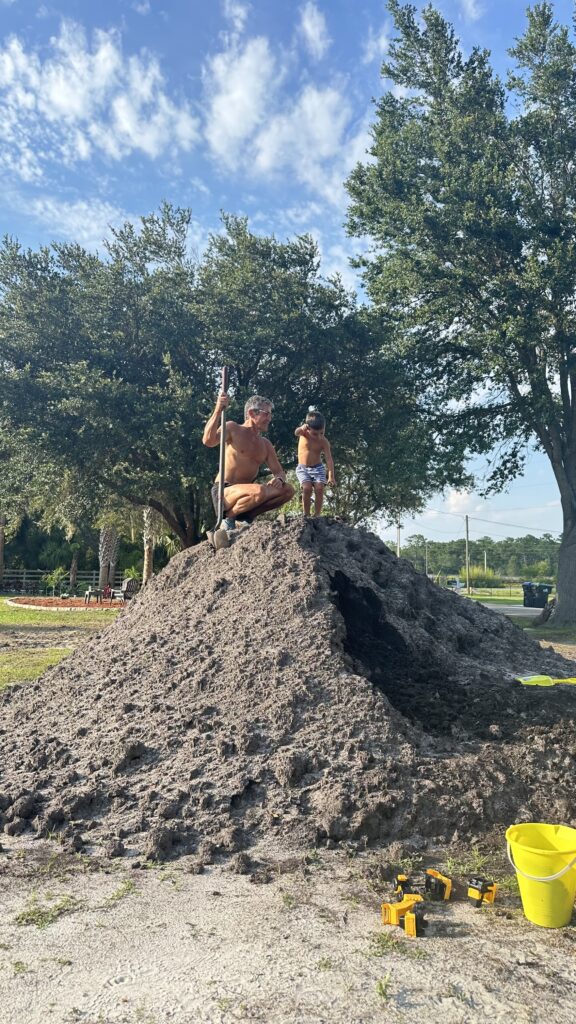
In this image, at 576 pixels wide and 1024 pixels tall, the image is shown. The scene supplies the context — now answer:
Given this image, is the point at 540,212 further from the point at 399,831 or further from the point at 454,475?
the point at 399,831

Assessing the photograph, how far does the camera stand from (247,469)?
708cm

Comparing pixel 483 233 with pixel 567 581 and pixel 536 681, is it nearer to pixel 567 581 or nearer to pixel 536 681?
pixel 567 581

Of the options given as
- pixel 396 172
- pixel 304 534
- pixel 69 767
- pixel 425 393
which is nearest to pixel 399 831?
pixel 69 767

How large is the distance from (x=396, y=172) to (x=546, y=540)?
237 ft

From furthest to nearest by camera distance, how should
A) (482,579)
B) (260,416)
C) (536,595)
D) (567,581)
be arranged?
(482,579), (536,595), (567,581), (260,416)

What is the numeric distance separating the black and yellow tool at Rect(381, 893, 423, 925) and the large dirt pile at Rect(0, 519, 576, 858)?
2.50 feet

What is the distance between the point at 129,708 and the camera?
4688 millimetres

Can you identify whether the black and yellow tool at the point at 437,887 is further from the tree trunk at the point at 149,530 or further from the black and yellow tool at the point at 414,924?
the tree trunk at the point at 149,530

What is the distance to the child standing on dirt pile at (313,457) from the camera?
25.2ft

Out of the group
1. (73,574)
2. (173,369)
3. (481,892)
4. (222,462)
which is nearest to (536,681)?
(481,892)

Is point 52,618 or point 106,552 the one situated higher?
point 106,552

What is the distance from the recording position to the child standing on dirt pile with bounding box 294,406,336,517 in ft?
25.2

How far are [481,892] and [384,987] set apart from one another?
0.79 meters

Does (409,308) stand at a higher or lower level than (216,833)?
higher
